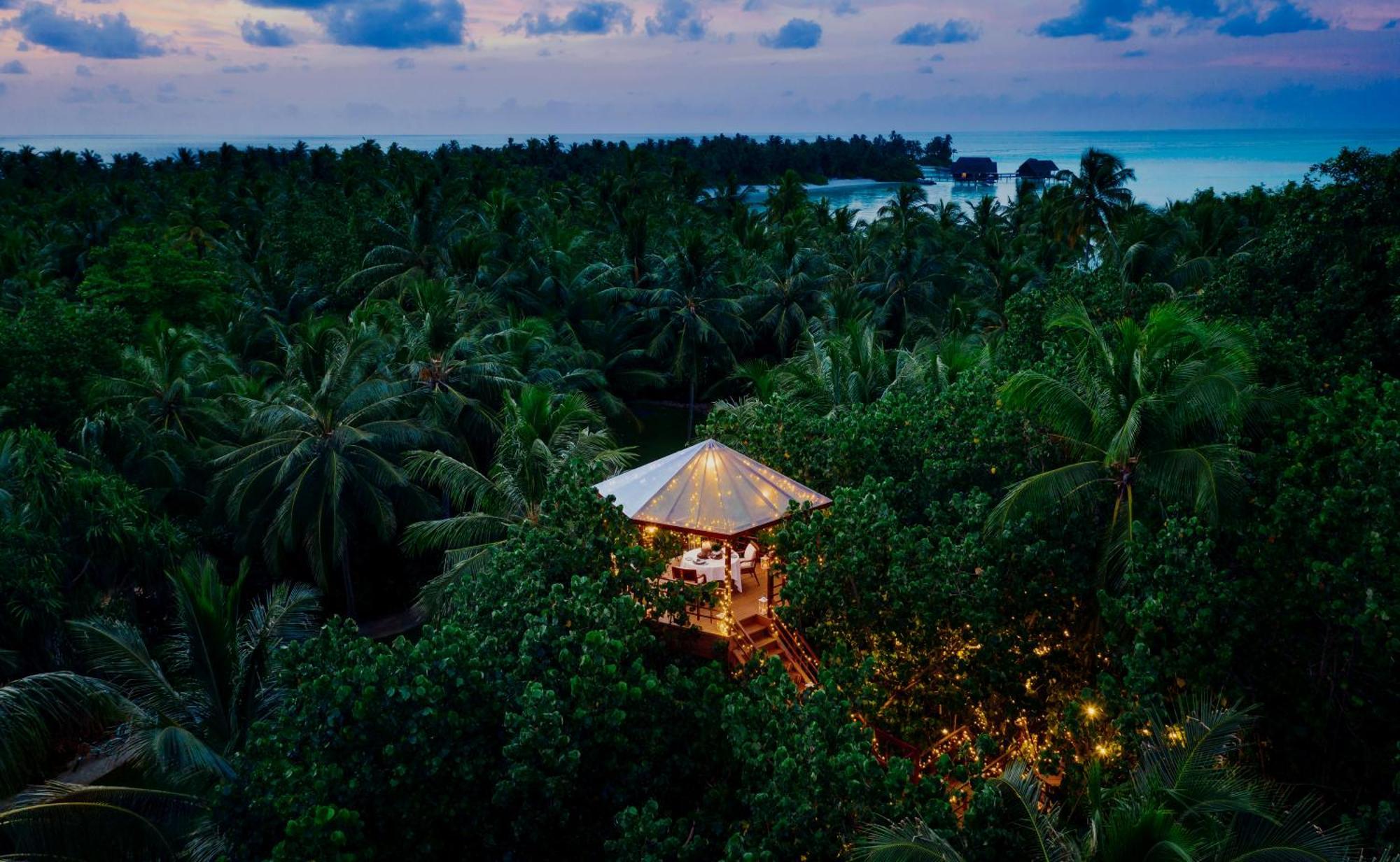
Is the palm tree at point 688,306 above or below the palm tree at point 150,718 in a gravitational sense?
above

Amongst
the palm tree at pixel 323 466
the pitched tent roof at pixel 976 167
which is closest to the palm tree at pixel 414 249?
the palm tree at pixel 323 466

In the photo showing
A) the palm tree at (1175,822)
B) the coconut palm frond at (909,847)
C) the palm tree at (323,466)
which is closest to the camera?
the palm tree at (1175,822)

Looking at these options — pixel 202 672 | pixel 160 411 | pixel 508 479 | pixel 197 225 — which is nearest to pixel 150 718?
pixel 202 672

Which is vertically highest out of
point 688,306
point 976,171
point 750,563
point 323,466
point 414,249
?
point 976,171

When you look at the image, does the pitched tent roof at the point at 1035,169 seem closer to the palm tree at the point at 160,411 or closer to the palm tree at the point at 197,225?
the palm tree at the point at 197,225

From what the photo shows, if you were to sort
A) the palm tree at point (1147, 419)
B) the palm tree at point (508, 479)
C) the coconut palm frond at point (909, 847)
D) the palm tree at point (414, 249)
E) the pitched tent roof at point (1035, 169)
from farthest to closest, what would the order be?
the pitched tent roof at point (1035, 169)
the palm tree at point (414, 249)
the palm tree at point (508, 479)
the palm tree at point (1147, 419)
the coconut palm frond at point (909, 847)

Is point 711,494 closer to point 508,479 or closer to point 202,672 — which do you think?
point 508,479

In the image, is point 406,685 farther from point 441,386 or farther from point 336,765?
point 441,386
